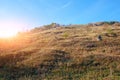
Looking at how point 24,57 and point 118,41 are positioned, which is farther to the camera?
point 118,41

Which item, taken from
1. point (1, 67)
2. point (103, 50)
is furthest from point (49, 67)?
point (103, 50)

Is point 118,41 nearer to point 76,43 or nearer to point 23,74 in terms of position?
point 76,43

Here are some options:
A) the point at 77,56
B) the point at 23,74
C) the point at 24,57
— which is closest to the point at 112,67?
the point at 77,56

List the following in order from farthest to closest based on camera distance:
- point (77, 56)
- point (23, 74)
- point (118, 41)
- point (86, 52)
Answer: point (118, 41) < point (86, 52) < point (77, 56) < point (23, 74)

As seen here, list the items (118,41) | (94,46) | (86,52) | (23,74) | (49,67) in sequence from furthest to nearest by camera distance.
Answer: (118,41) → (94,46) → (86,52) → (49,67) → (23,74)

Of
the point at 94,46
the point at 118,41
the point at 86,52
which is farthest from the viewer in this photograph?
the point at 118,41

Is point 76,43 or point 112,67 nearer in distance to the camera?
point 112,67

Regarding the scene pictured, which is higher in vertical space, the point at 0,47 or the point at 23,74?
the point at 0,47

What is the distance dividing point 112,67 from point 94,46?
1298 cm

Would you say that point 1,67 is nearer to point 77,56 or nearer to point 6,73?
point 6,73

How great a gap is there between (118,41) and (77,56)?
13.2m

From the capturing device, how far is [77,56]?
33875 mm

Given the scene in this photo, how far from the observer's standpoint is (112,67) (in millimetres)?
28859

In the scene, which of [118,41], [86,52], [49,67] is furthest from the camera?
[118,41]
